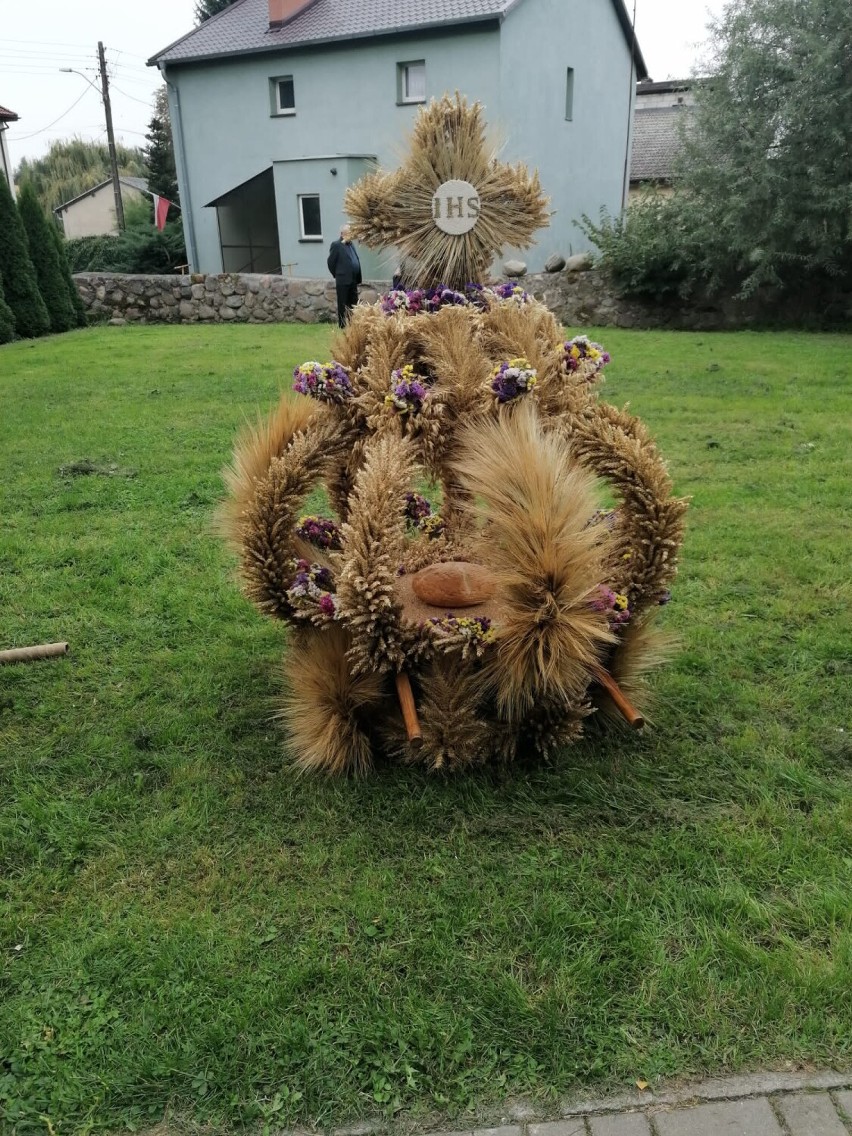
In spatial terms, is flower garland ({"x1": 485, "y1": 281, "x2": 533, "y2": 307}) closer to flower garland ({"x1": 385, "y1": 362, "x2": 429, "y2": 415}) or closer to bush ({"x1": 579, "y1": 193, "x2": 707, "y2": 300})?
flower garland ({"x1": 385, "y1": 362, "x2": 429, "y2": 415})

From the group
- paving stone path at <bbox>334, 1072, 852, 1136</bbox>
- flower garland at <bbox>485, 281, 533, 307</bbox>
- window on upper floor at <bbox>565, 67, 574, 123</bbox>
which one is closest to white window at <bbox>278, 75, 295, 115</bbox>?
window on upper floor at <bbox>565, 67, 574, 123</bbox>

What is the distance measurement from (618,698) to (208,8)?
4467 centimetres

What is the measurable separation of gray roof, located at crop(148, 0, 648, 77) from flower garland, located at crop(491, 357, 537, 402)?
17.7 m

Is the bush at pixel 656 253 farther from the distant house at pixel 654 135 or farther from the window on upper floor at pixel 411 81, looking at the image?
the distant house at pixel 654 135

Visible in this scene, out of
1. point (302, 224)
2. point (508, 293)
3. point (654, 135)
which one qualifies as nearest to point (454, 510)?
point (508, 293)

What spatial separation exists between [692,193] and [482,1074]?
54.2 ft

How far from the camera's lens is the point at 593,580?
2.56 meters

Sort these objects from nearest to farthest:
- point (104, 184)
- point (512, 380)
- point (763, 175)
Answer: point (512, 380) < point (763, 175) < point (104, 184)

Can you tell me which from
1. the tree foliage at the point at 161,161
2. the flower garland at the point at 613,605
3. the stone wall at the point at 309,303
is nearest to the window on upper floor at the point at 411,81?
the stone wall at the point at 309,303

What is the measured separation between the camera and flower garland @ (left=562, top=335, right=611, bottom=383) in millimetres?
3115

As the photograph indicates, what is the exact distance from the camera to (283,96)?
69.3ft

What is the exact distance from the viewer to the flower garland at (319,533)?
330cm

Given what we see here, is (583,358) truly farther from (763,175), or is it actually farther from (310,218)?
(310,218)

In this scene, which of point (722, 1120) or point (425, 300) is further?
point (425, 300)
